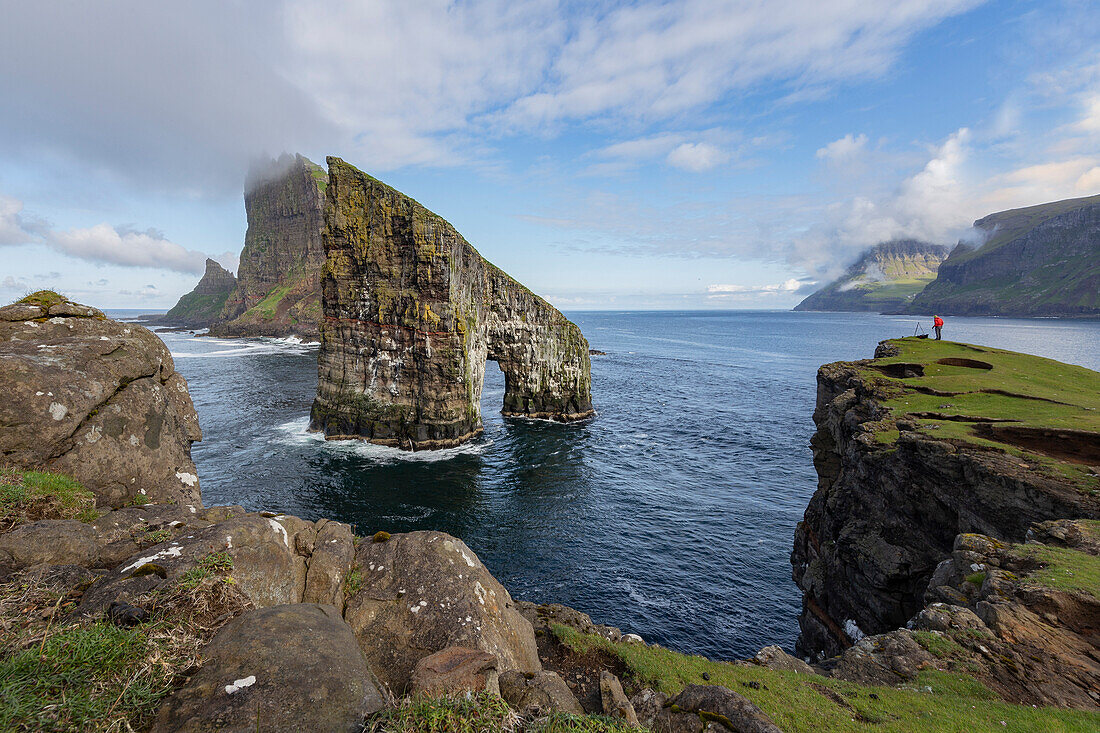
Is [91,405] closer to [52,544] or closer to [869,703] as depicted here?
[52,544]

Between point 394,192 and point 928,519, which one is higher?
point 394,192

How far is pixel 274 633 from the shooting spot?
5.46 m

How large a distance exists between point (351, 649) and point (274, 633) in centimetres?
97

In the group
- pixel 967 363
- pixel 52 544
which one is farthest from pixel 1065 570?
pixel 52 544

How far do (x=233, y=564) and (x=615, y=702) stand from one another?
6.31 meters

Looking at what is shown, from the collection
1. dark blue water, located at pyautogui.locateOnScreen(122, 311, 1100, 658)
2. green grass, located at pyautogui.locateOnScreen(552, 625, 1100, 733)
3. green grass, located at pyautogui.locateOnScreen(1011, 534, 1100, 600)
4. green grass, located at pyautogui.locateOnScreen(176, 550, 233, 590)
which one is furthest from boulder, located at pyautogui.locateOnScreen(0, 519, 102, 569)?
green grass, located at pyautogui.locateOnScreen(1011, 534, 1100, 600)

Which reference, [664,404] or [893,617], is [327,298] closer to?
[664,404]

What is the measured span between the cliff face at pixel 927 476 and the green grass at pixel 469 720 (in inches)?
609

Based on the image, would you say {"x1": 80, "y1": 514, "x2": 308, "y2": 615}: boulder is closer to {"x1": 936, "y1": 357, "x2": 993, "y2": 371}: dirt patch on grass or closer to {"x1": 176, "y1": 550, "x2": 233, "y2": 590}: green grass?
{"x1": 176, "y1": 550, "x2": 233, "y2": 590}: green grass

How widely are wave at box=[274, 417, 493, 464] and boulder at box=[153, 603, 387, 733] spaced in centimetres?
3602

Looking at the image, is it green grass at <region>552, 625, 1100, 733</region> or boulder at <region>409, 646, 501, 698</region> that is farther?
green grass at <region>552, 625, 1100, 733</region>

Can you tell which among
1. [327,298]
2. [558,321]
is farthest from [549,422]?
[327,298]

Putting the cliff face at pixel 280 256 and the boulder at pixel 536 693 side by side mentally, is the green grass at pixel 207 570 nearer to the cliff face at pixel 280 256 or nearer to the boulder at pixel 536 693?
the boulder at pixel 536 693

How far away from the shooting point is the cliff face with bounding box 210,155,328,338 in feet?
484
